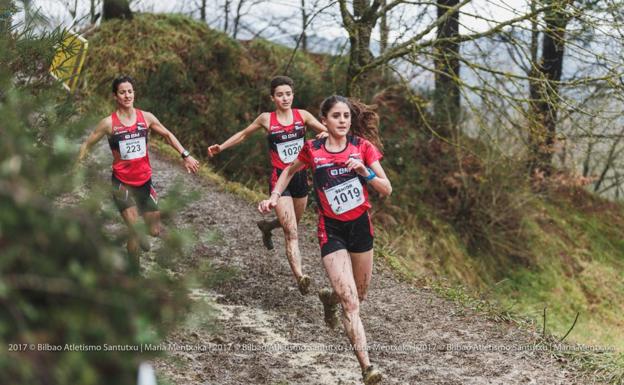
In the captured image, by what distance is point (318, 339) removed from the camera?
618cm

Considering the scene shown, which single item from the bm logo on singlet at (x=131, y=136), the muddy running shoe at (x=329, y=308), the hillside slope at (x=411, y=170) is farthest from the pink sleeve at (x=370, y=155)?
the hillside slope at (x=411, y=170)

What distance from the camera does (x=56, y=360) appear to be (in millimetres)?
1450

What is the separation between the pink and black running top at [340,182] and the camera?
516 centimetres

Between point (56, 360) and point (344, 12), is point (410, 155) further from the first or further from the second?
point (56, 360)

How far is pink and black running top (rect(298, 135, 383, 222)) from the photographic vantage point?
5156mm

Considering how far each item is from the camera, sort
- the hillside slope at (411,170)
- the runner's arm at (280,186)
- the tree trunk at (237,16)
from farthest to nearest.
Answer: the tree trunk at (237,16) → the hillside slope at (411,170) → the runner's arm at (280,186)

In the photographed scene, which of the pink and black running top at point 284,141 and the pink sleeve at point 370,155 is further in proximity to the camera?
the pink and black running top at point 284,141

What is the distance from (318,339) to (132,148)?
2300 millimetres

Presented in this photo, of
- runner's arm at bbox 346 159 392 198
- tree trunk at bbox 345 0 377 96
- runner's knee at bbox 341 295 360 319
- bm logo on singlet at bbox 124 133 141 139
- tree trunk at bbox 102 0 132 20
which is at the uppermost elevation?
tree trunk at bbox 102 0 132 20

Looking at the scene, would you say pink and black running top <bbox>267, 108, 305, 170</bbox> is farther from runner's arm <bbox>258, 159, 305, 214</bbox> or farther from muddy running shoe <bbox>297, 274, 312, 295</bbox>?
runner's arm <bbox>258, 159, 305, 214</bbox>

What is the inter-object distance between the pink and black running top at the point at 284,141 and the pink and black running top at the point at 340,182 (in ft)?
5.67

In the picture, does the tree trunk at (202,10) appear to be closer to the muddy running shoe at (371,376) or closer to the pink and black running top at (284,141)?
the pink and black running top at (284,141)

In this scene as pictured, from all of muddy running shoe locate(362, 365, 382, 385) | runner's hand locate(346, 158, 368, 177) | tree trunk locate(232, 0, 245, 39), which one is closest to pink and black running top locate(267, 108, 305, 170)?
runner's hand locate(346, 158, 368, 177)

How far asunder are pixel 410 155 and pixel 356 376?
8999 mm
